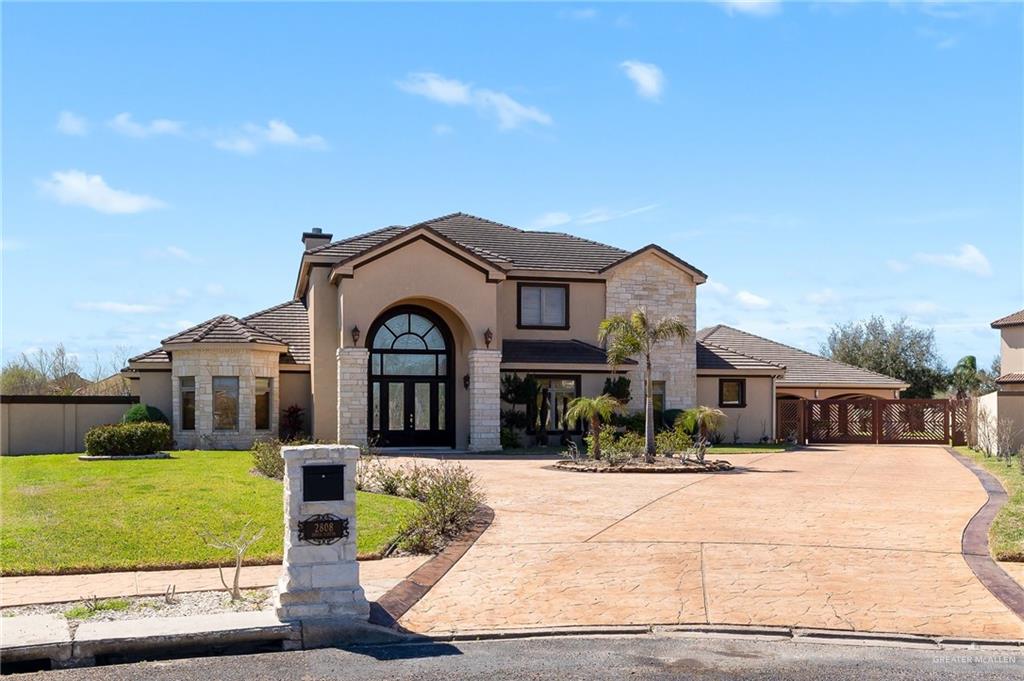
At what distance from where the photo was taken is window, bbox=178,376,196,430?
2868cm

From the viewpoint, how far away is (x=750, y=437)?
35.9 m

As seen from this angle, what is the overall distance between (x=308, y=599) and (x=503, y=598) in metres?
2.04

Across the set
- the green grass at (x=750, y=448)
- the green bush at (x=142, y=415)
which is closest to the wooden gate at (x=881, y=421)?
the green grass at (x=750, y=448)

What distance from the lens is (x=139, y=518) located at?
13.2 meters

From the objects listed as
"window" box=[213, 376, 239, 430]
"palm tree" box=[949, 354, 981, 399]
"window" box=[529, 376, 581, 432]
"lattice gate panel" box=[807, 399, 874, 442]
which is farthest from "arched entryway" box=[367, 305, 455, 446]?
"palm tree" box=[949, 354, 981, 399]

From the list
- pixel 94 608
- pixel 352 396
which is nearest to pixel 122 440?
pixel 352 396

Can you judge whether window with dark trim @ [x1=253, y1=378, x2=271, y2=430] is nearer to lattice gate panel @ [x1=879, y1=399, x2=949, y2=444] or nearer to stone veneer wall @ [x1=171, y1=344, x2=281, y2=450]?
stone veneer wall @ [x1=171, y1=344, x2=281, y2=450]

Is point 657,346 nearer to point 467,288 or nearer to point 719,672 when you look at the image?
point 467,288

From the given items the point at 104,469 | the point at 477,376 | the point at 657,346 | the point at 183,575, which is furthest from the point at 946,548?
the point at 657,346

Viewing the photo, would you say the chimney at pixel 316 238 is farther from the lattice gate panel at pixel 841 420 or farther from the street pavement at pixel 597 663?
the street pavement at pixel 597 663

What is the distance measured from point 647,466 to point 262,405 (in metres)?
12.5

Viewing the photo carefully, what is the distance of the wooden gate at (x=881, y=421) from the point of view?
35.8m

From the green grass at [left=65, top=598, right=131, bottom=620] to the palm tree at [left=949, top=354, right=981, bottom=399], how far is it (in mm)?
50817

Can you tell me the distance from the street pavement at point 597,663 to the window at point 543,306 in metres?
24.9
